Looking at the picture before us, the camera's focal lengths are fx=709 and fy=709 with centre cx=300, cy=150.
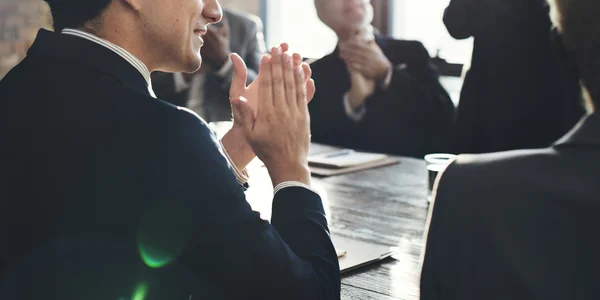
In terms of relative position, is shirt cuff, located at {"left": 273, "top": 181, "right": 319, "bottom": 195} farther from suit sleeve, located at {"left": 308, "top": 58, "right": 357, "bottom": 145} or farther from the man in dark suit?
suit sleeve, located at {"left": 308, "top": 58, "right": 357, "bottom": 145}

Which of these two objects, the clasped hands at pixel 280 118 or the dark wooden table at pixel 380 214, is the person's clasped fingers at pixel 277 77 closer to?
the clasped hands at pixel 280 118

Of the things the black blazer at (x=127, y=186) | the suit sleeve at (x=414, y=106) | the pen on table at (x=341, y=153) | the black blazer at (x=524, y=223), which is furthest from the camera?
the suit sleeve at (x=414, y=106)

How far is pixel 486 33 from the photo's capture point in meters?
1.70

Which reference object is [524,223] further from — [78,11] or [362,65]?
[362,65]

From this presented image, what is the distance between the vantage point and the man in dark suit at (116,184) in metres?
0.89

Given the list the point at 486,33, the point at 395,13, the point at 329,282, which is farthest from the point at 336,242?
the point at 395,13

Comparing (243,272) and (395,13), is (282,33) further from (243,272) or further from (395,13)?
(243,272)

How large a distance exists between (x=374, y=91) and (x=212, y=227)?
2212 millimetres

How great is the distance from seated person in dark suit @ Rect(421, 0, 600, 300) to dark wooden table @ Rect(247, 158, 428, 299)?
1.18 ft

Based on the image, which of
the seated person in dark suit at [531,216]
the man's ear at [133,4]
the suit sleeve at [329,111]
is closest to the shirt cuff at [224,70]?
the suit sleeve at [329,111]

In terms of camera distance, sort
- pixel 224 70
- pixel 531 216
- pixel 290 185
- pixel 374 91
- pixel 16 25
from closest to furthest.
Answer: pixel 531 216
pixel 290 185
pixel 374 91
pixel 224 70
pixel 16 25

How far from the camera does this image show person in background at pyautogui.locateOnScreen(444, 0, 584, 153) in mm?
1540

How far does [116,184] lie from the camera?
34.8 inches

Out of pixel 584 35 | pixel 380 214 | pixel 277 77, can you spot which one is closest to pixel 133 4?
pixel 277 77
